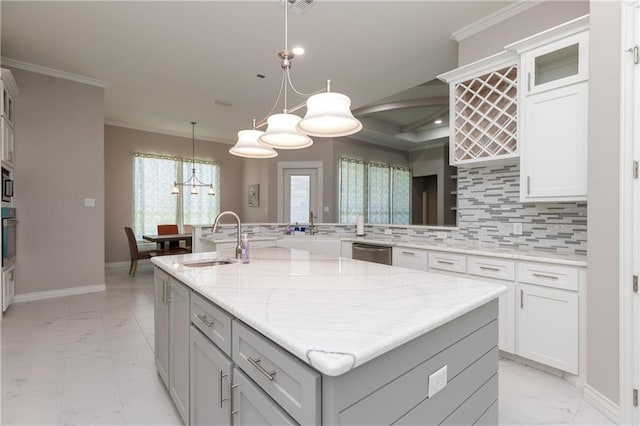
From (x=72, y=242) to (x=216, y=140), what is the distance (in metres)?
4.34

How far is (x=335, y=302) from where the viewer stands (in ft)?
4.06

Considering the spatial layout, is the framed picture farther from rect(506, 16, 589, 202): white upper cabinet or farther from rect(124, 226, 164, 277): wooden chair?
rect(506, 16, 589, 202): white upper cabinet

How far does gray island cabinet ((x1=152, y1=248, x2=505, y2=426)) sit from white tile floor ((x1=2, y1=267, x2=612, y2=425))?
46 cm

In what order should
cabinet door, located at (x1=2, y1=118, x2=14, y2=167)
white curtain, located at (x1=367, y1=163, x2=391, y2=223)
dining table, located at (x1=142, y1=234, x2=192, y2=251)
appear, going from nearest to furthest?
cabinet door, located at (x1=2, y1=118, x2=14, y2=167) < dining table, located at (x1=142, y1=234, x2=192, y2=251) < white curtain, located at (x1=367, y1=163, x2=391, y2=223)

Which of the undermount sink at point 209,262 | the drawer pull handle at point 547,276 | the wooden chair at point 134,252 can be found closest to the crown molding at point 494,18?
the drawer pull handle at point 547,276

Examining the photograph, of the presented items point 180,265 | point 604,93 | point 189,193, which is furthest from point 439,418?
point 189,193

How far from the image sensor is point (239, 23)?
3064 millimetres

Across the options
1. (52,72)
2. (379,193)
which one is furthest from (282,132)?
(379,193)

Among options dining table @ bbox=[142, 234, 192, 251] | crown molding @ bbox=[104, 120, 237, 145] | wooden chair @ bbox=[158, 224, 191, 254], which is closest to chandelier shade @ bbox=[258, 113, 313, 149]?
dining table @ bbox=[142, 234, 192, 251]

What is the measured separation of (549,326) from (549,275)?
0.36 metres

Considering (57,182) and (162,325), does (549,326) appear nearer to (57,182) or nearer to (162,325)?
(162,325)

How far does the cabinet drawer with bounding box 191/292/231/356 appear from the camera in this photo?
49.1 inches

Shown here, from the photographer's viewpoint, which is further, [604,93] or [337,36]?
[337,36]

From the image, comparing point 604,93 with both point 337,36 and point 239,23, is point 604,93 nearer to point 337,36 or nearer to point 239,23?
point 337,36
